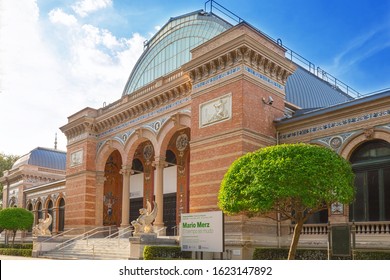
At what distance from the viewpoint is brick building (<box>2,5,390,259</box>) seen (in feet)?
64.8

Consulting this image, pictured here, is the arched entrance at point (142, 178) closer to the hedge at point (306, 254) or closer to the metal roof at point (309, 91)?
the metal roof at point (309, 91)

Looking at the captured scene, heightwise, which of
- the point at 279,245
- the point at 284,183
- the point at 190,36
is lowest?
the point at 279,245

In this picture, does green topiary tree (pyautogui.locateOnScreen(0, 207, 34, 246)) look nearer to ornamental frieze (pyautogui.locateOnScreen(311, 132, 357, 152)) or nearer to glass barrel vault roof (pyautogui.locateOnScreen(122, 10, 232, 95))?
glass barrel vault roof (pyautogui.locateOnScreen(122, 10, 232, 95))

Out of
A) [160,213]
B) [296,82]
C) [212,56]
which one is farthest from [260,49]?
[160,213]

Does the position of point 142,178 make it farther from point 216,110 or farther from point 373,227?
point 373,227

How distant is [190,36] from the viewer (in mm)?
31453

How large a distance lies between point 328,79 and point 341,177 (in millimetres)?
20502

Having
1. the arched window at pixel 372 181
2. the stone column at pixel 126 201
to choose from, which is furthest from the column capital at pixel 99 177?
the arched window at pixel 372 181

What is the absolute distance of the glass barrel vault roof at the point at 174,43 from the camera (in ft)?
99.9

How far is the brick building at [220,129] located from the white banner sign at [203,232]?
78.9 inches

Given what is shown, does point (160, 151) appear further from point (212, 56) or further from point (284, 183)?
point (284, 183)

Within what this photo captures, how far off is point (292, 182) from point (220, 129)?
7226 mm

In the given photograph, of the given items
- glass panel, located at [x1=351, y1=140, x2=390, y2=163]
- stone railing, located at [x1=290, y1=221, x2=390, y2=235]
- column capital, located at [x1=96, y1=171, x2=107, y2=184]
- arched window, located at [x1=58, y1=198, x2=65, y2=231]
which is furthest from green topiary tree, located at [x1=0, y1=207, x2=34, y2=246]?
glass panel, located at [x1=351, y1=140, x2=390, y2=163]

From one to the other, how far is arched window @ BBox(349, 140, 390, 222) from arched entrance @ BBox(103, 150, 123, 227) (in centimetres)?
1914
